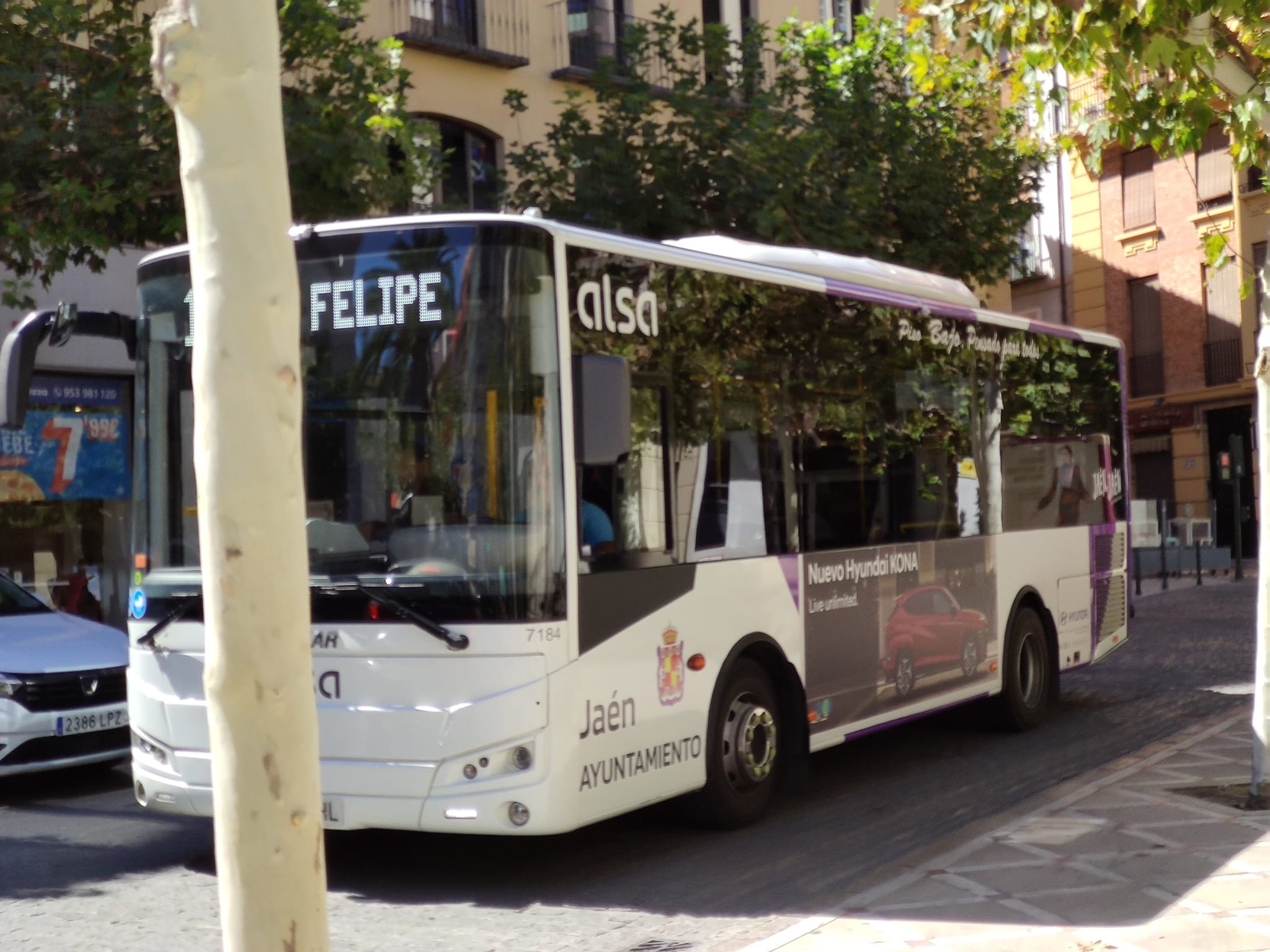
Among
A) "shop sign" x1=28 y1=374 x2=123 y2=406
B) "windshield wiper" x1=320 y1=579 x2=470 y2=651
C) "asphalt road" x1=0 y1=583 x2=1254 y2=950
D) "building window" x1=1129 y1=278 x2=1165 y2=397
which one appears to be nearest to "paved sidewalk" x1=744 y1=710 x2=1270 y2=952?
"asphalt road" x1=0 y1=583 x2=1254 y2=950

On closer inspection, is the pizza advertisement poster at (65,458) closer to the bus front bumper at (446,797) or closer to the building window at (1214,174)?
the bus front bumper at (446,797)

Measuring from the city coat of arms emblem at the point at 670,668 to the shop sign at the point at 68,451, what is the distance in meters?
10.7

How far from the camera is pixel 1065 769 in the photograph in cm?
960

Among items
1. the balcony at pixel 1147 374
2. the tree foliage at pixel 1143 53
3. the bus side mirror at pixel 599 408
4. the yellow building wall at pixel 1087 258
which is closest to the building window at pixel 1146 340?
the balcony at pixel 1147 374

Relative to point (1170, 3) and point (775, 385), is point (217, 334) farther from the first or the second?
point (1170, 3)

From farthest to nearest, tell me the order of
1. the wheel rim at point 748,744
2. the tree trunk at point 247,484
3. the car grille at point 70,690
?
the car grille at point 70,690
the wheel rim at point 748,744
the tree trunk at point 247,484

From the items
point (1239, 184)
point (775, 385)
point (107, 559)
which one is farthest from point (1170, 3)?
point (1239, 184)

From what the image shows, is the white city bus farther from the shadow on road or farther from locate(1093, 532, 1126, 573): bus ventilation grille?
locate(1093, 532, 1126, 573): bus ventilation grille

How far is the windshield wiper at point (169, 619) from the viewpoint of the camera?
23.0 ft

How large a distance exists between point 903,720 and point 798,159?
27.0ft

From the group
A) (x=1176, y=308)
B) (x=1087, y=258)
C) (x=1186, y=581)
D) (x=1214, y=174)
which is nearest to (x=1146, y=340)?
(x=1176, y=308)

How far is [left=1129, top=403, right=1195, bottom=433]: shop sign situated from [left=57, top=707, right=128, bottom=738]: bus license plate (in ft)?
105

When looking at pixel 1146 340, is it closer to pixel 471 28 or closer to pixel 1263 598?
pixel 471 28

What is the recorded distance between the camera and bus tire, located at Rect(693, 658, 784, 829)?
25.2 feet
